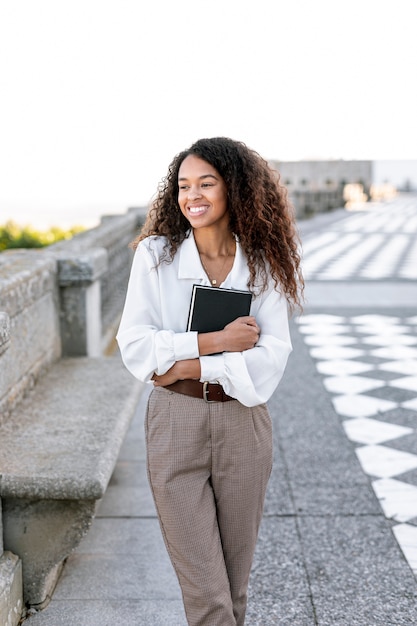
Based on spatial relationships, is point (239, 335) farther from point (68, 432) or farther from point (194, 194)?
point (68, 432)

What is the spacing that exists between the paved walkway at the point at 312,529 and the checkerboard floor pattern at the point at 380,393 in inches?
0.5

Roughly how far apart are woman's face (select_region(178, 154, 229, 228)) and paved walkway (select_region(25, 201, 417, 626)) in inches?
59.5

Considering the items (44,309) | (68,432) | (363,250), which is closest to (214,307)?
(68,432)

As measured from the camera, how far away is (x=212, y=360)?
222 cm

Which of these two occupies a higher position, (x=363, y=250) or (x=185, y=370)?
(x=185, y=370)

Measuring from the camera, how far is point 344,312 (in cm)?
908

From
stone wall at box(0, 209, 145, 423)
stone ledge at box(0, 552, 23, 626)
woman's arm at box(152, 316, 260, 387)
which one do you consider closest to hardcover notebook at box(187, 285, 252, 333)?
woman's arm at box(152, 316, 260, 387)

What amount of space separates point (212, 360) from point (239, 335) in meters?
0.11

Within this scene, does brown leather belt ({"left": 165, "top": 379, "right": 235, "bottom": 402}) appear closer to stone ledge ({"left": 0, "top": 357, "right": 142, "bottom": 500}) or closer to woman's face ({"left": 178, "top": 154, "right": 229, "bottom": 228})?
woman's face ({"left": 178, "top": 154, "right": 229, "bottom": 228})

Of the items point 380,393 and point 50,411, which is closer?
point 50,411

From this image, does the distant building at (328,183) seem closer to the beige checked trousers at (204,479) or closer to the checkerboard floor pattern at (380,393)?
the checkerboard floor pattern at (380,393)

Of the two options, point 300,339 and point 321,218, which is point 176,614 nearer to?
point 300,339

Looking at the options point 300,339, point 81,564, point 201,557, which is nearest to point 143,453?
point 81,564

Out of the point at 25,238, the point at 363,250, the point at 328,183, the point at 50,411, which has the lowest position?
the point at 328,183
